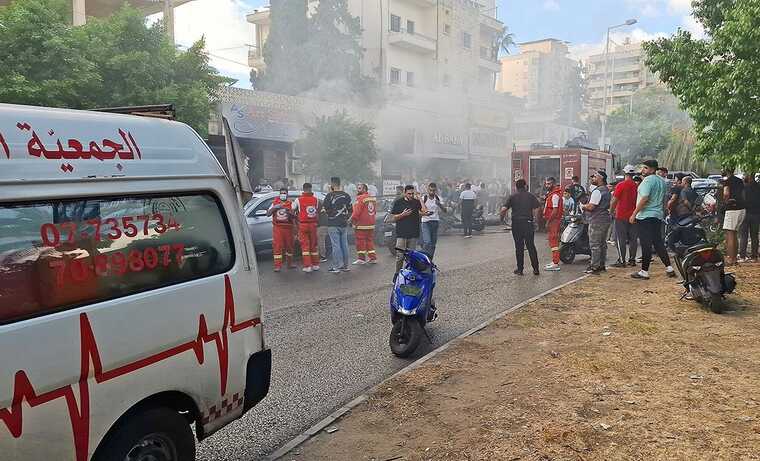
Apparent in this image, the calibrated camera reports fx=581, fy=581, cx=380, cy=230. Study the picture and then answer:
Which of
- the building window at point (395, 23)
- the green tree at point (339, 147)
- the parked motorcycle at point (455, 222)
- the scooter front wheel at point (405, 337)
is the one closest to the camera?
the scooter front wheel at point (405, 337)

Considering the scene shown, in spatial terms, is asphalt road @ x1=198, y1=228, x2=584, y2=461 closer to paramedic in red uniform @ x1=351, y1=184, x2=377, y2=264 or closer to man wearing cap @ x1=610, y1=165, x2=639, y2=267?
→ paramedic in red uniform @ x1=351, y1=184, x2=377, y2=264

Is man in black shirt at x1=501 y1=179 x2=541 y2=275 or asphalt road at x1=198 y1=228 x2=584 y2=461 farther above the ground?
man in black shirt at x1=501 y1=179 x2=541 y2=275

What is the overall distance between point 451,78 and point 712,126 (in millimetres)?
32969

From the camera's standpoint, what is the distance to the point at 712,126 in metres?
8.38

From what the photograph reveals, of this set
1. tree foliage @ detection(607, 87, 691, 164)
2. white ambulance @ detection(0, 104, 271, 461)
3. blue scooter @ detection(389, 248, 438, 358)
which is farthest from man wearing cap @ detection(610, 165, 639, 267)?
tree foliage @ detection(607, 87, 691, 164)

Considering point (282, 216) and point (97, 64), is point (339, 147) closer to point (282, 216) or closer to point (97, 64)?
point (97, 64)

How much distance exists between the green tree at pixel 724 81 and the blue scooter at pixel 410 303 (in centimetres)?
496

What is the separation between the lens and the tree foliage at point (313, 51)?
28938 millimetres

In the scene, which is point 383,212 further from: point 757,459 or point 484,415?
point 757,459

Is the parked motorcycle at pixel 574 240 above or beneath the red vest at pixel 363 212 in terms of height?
beneath

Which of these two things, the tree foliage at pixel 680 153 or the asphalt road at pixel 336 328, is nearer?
the asphalt road at pixel 336 328

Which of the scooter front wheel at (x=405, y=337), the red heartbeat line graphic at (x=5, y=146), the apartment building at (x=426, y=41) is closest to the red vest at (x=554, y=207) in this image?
the scooter front wheel at (x=405, y=337)

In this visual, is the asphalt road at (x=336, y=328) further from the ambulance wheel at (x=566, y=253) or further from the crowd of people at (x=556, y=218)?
the crowd of people at (x=556, y=218)

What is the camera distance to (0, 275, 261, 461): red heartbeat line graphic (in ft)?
6.66
